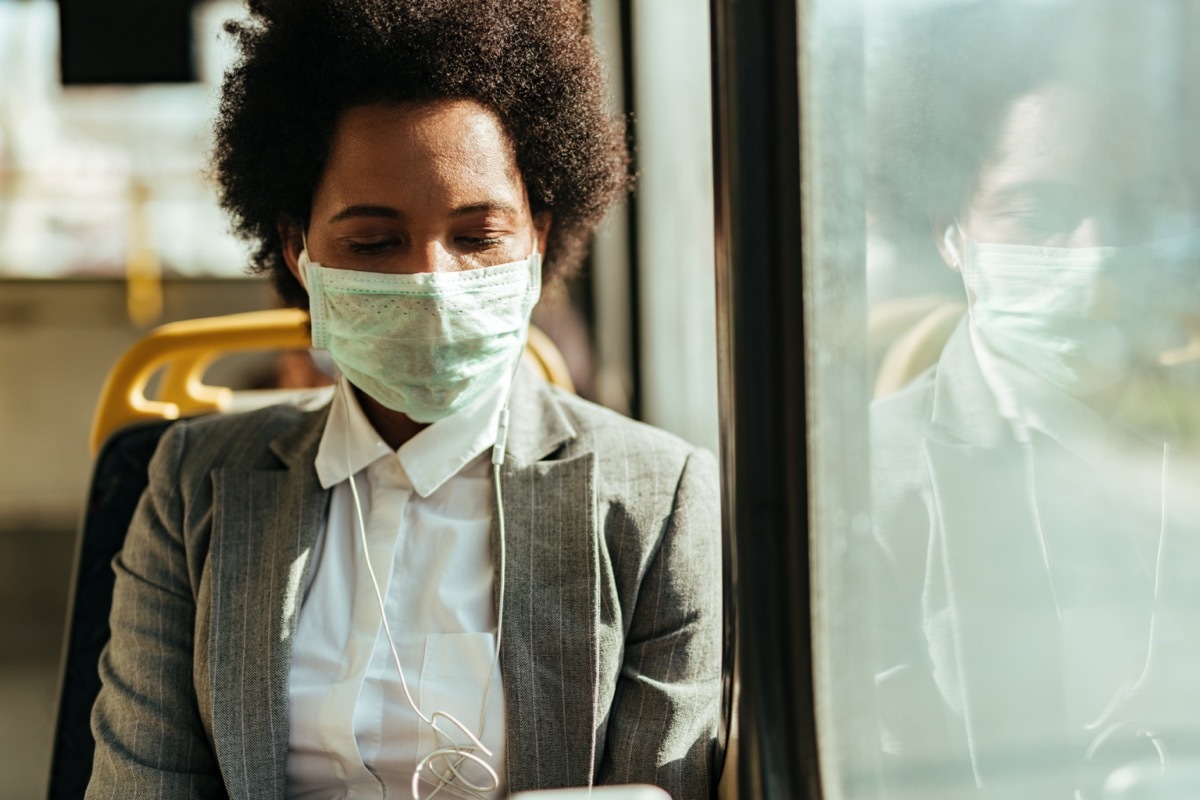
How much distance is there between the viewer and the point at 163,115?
5270mm

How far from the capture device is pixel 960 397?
0.90 metres

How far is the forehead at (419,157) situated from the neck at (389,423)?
26 cm

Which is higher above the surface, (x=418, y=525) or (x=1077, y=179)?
(x=1077, y=179)

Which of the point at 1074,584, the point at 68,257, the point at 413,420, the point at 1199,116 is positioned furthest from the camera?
the point at 68,257

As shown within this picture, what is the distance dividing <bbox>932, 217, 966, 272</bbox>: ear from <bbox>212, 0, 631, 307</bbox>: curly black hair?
690 mm

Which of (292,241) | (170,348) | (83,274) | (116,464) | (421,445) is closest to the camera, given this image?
(421,445)

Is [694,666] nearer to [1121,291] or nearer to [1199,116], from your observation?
[1121,291]

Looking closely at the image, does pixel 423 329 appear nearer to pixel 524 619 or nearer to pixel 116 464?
pixel 524 619

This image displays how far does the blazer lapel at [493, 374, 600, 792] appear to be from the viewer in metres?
1.31

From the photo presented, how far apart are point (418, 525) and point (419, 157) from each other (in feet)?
1.43

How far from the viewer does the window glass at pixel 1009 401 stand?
803 millimetres

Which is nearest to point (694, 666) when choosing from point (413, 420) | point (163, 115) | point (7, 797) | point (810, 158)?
point (413, 420)

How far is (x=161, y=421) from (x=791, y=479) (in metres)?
1.15

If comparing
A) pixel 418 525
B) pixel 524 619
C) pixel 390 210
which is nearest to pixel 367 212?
pixel 390 210
